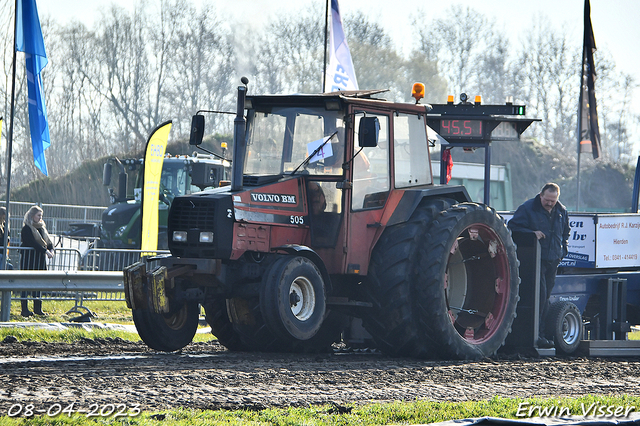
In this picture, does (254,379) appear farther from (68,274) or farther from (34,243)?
(34,243)

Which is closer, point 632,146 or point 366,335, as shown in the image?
point 366,335

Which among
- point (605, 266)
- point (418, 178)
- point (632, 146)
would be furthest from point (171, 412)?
point (632, 146)

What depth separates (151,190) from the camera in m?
15.6

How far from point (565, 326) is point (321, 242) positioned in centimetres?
414

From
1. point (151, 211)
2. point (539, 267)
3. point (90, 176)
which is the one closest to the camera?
point (539, 267)

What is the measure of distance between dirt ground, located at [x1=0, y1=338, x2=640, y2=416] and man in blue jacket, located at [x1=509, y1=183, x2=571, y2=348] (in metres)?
1.42

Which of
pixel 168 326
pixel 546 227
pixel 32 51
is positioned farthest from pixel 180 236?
pixel 32 51

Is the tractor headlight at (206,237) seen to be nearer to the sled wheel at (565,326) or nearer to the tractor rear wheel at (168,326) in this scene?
the tractor rear wheel at (168,326)

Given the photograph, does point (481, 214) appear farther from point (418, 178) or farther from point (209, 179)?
point (209, 179)

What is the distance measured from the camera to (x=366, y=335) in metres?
8.90

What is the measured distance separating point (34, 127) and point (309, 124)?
637cm

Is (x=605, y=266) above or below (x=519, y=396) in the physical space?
above

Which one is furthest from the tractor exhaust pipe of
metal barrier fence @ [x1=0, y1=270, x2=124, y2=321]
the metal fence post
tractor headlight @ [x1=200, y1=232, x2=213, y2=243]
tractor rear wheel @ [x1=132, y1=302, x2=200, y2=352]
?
the metal fence post

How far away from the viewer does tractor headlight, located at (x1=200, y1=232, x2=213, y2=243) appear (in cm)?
766
